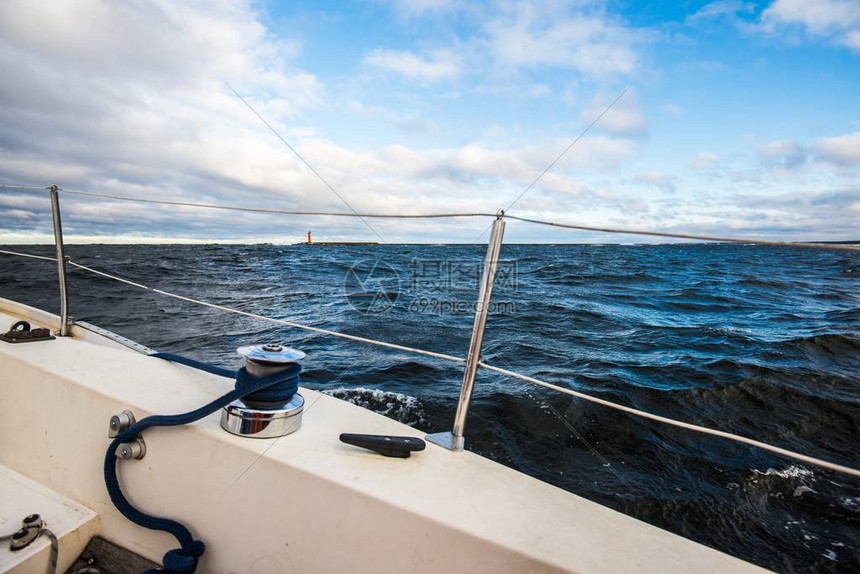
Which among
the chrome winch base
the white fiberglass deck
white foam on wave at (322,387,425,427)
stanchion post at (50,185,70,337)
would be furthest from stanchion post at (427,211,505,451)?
white foam on wave at (322,387,425,427)

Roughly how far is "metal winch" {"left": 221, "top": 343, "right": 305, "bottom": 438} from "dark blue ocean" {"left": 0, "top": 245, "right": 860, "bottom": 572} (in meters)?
0.89

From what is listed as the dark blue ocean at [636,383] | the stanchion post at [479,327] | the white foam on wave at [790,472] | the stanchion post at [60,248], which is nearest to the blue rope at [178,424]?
the stanchion post at [479,327]

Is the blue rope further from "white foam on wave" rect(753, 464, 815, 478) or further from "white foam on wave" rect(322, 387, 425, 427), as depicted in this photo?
"white foam on wave" rect(753, 464, 815, 478)

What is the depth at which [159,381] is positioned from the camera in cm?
145

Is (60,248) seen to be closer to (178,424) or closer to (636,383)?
(178,424)

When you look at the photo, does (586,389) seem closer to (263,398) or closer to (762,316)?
(263,398)

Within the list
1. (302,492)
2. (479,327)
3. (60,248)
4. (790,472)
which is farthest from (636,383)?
(60,248)

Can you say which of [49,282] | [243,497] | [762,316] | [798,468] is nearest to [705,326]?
[762,316]

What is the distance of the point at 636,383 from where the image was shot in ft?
13.8

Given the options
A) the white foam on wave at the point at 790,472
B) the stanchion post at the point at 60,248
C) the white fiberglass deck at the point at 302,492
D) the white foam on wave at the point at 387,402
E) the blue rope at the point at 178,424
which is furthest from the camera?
the white foam on wave at the point at 387,402

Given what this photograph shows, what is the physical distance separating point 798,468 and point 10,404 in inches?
164

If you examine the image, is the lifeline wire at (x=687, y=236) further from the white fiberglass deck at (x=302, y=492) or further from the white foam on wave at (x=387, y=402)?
the white foam on wave at (x=387, y=402)

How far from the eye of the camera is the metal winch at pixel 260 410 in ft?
3.78

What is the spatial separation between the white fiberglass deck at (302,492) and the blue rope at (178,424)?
0.03 meters
